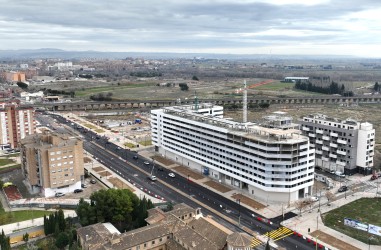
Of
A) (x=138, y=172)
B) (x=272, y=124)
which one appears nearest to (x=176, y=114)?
(x=138, y=172)

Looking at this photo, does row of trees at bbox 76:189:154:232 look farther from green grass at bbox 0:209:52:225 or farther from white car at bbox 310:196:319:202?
white car at bbox 310:196:319:202

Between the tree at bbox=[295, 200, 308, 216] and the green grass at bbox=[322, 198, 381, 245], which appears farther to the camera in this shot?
the tree at bbox=[295, 200, 308, 216]

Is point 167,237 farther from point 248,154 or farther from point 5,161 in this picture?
point 5,161

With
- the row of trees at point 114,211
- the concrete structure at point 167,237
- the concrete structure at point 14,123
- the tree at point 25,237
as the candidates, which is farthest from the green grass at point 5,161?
the concrete structure at point 167,237

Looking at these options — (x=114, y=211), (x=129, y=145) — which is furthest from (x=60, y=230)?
(x=129, y=145)

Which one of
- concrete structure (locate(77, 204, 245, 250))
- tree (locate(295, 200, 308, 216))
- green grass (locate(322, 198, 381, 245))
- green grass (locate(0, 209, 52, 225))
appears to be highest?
concrete structure (locate(77, 204, 245, 250))

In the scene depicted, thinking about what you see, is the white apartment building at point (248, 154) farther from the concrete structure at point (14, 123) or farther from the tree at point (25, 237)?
the concrete structure at point (14, 123)

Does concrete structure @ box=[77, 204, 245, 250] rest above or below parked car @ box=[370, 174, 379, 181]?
above

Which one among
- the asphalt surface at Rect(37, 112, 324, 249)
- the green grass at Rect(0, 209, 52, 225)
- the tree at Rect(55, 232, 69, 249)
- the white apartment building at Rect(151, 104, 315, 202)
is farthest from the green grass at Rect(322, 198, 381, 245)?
the green grass at Rect(0, 209, 52, 225)
